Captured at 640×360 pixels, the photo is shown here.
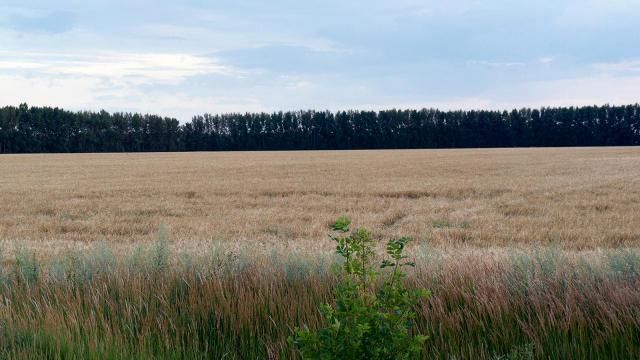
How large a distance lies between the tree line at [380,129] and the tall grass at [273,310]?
11345 cm

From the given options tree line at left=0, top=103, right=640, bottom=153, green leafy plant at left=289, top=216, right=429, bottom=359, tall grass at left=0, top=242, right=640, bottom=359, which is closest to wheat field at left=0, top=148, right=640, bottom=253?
tall grass at left=0, top=242, right=640, bottom=359

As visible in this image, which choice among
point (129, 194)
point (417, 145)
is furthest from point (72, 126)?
point (129, 194)

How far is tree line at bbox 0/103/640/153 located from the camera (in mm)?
116625

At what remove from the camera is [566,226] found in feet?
47.1

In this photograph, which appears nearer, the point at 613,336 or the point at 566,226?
the point at 613,336

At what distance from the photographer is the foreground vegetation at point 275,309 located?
3729mm

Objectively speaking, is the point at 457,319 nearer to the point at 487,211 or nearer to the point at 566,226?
the point at 566,226

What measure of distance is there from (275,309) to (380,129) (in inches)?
4855

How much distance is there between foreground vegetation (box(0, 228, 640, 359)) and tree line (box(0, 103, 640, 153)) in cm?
11347

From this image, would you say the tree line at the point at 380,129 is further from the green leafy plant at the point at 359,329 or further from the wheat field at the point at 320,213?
the green leafy plant at the point at 359,329

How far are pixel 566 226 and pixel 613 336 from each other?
11360 mm

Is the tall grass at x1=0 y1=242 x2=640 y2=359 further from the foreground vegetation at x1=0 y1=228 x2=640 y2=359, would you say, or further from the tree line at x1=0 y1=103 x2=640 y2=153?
the tree line at x1=0 y1=103 x2=640 y2=153

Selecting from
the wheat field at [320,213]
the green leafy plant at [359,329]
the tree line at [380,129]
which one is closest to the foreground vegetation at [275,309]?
the green leafy plant at [359,329]

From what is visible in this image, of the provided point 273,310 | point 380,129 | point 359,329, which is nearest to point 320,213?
point 273,310
